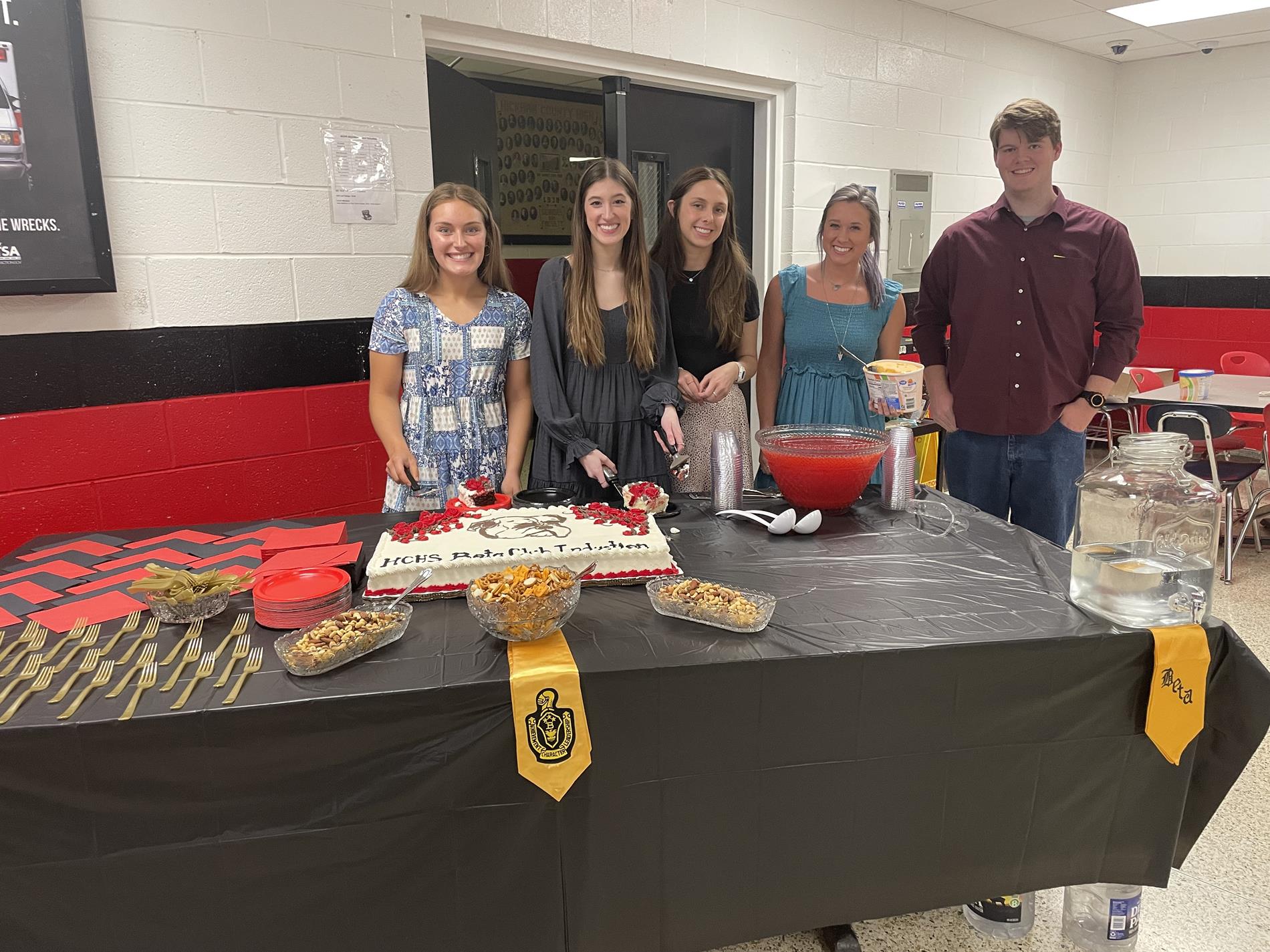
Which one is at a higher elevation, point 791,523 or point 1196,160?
point 1196,160

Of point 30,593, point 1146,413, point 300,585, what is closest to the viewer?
point 300,585

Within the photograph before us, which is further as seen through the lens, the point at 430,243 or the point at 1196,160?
the point at 1196,160

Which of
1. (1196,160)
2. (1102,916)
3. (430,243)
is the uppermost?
(1196,160)

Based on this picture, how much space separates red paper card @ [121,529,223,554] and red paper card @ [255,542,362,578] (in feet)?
0.87

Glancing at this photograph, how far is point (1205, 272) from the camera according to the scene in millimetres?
5957

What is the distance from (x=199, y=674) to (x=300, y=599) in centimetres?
20

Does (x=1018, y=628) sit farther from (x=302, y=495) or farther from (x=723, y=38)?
(x=723, y=38)

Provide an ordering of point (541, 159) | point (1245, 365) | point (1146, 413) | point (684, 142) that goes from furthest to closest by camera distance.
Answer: point (541, 159) < point (1245, 365) < point (1146, 413) < point (684, 142)

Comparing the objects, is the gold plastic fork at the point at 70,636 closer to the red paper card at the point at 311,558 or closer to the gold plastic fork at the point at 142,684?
the gold plastic fork at the point at 142,684

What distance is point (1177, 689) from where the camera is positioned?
140 centimetres

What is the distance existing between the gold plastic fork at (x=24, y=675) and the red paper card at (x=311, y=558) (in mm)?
365

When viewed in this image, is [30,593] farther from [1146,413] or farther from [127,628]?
[1146,413]

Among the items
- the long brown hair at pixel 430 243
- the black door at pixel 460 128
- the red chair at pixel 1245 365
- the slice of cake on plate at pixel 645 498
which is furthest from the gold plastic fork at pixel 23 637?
the red chair at pixel 1245 365

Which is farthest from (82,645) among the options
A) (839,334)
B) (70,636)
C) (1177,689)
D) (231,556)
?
(839,334)
